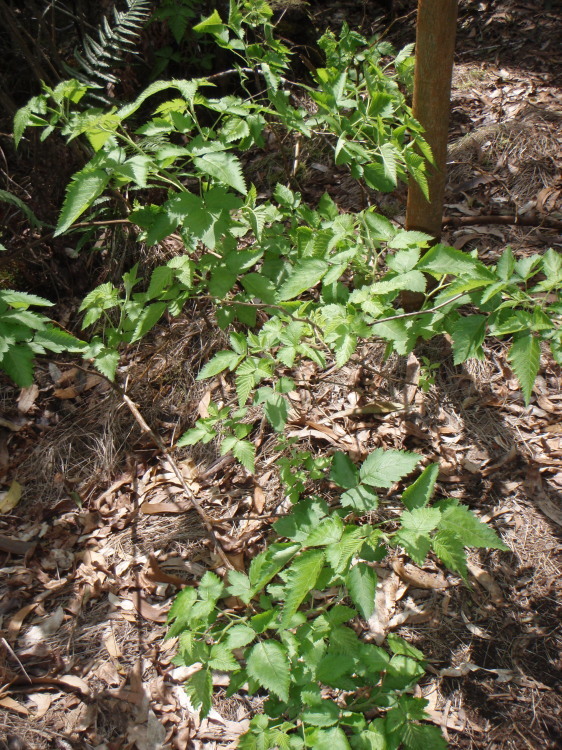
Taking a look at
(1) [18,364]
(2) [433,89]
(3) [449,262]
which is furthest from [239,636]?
(2) [433,89]

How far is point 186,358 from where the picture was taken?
10.6 ft

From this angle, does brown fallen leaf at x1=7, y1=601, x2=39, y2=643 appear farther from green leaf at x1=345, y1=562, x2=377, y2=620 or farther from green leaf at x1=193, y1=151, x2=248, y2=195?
green leaf at x1=193, y1=151, x2=248, y2=195

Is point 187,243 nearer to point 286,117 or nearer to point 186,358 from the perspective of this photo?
point 286,117

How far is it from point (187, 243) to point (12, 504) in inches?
69.4

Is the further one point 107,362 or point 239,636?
point 107,362

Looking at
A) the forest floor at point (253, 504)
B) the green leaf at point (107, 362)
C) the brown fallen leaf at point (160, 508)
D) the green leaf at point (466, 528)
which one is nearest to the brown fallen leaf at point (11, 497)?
the forest floor at point (253, 504)

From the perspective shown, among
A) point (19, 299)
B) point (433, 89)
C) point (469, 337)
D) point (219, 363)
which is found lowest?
point (219, 363)

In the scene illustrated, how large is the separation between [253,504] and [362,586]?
3.93ft

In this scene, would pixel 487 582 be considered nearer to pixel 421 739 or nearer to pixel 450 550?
pixel 421 739

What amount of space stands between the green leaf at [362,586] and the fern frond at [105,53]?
A: 9.38 feet

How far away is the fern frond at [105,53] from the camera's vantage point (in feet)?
11.0

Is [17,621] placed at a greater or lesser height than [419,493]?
lesser

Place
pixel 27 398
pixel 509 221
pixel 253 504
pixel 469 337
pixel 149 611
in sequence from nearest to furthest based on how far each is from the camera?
pixel 469 337, pixel 149 611, pixel 253 504, pixel 509 221, pixel 27 398

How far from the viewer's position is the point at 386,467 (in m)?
1.80
